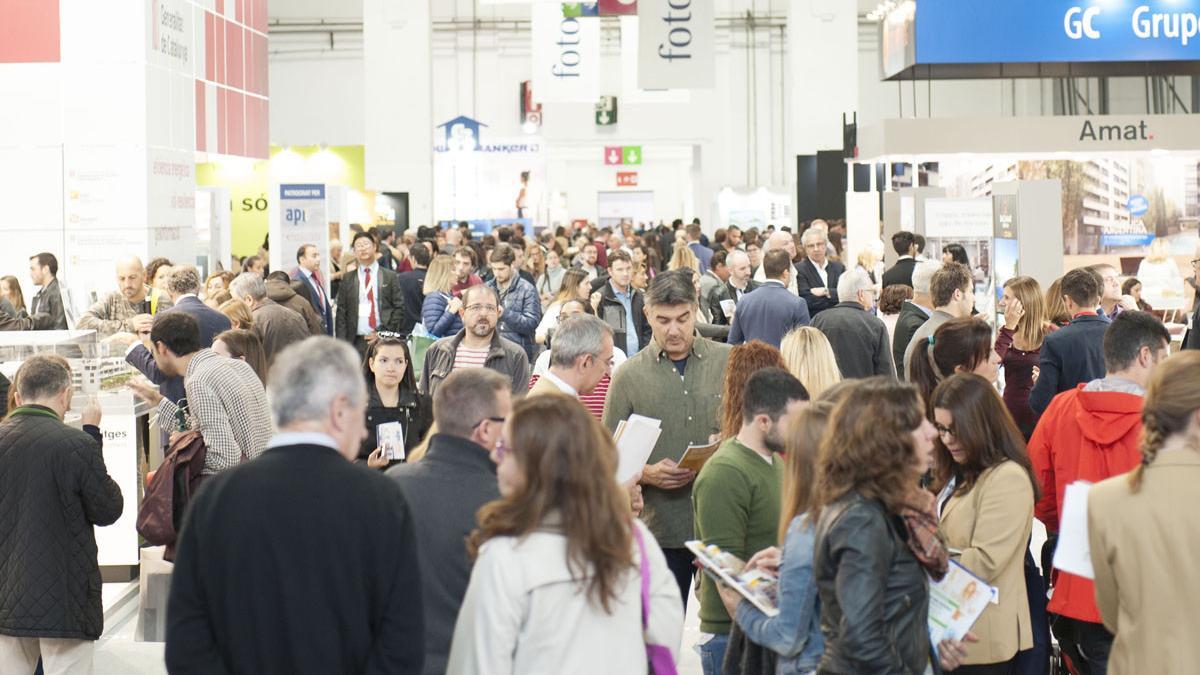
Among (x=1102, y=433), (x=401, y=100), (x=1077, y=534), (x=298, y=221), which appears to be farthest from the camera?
(x=401, y=100)

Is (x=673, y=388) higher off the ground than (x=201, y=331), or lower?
lower

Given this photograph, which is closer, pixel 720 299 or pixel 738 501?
pixel 738 501

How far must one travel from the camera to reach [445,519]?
321 centimetres

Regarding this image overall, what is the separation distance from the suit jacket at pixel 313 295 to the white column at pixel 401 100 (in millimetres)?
11625

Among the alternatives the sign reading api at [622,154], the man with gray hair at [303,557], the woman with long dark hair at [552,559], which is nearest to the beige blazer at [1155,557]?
the woman with long dark hair at [552,559]

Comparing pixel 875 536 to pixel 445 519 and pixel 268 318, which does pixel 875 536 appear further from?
pixel 268 318

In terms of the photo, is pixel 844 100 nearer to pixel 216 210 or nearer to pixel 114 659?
pixel 216 210

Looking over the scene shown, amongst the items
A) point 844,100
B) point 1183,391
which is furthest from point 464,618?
point 844,100

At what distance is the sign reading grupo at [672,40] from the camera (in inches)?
625

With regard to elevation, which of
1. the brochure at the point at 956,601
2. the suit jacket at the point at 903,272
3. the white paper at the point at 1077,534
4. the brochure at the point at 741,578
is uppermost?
the suit jacket at the point at 903,272

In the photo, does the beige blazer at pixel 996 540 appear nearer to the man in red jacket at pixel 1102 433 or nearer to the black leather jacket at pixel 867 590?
the man in red jacket at pixel 1102 433

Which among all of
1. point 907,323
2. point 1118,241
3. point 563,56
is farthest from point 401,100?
point 907,323

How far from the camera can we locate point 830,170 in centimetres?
2183

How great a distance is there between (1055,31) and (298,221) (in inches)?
304
